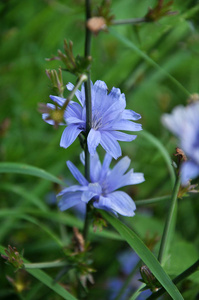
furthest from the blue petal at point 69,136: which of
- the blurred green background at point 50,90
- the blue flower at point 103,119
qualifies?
the blurred green background at point 50,90

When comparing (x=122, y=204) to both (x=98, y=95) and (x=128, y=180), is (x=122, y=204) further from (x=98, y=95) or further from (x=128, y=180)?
(x=98, y=95)

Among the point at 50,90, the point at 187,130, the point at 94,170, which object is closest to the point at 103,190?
the point at 94,170

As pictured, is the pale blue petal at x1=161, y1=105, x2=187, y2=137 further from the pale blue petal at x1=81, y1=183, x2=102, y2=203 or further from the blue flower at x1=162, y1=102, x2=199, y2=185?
the pale blue petal at x1=81, y1=183, x2=102, y2=203

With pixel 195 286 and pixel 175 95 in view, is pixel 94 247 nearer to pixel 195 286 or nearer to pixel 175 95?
pixel 195 286

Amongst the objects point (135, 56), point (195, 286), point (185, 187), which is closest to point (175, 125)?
point (185, 187)

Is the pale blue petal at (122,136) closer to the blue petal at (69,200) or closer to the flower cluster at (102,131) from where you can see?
the flower cluster at (102,131)

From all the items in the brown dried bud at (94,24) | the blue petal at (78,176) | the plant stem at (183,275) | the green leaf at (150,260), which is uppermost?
the brown dried bud at (94,24)
